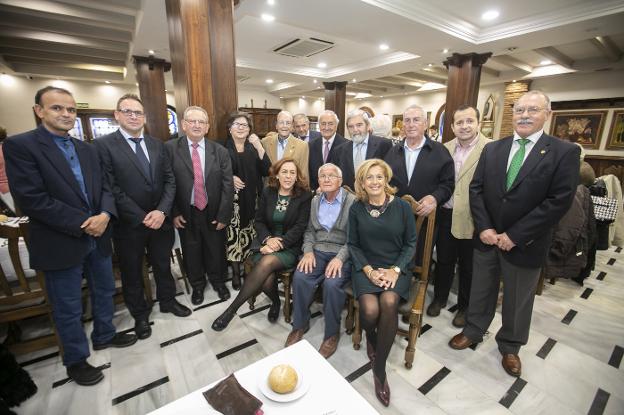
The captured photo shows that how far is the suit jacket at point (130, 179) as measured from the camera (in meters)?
2.05

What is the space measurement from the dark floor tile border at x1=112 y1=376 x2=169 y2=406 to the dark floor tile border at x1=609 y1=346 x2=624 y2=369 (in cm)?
306

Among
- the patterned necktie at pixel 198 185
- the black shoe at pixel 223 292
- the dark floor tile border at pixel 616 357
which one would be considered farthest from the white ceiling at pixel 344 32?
the dark floor tile border at pixel 616 357

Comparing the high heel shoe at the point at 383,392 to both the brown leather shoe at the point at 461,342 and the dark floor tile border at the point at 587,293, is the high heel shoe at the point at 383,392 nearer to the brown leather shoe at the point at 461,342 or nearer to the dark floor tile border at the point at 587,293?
the brown leather shoe at the point at 461,342

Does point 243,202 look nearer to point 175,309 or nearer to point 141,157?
point 141,157

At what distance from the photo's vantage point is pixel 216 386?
3.80ft

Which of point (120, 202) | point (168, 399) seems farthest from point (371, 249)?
point (120, 202)

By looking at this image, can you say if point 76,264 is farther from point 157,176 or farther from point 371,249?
point 371,249

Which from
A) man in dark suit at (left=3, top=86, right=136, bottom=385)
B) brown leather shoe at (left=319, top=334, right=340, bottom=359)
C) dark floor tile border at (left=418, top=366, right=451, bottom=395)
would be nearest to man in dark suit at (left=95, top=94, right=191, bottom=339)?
man in dark suit at (left=3, top=86, right=136, bottom=385)

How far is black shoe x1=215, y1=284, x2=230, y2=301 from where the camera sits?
111 inches

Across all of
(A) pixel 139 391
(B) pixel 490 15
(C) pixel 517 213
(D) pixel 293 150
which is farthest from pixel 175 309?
(B) pixel 490 15

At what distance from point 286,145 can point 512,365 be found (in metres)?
2.68

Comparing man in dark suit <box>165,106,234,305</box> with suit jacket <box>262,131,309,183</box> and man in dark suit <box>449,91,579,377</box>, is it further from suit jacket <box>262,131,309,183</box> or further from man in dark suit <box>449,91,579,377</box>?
man in dark suit <box>449,91,579,377</box>

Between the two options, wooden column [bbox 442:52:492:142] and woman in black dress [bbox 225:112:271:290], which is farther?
wooden column [bbox 442:52:492:142]

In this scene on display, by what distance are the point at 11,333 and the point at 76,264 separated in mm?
911
